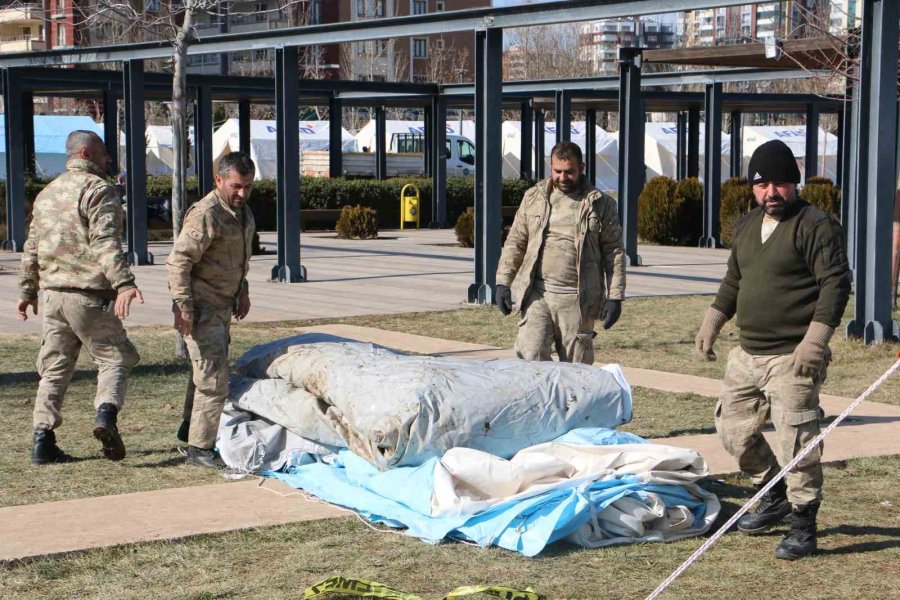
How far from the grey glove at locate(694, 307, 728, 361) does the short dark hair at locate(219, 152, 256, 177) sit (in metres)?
2.78

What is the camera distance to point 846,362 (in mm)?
11586

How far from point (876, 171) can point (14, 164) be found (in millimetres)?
16739

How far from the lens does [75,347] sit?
7.69 m

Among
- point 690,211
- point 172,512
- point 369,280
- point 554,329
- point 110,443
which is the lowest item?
point 369,280

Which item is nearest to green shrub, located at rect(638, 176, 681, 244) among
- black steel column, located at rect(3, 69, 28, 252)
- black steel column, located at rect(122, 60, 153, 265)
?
black steel column, located at rect(122, 60, 153, 265)

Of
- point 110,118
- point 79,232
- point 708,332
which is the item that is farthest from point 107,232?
point 110,118

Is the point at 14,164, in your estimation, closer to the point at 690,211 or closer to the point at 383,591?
the point at 690,211

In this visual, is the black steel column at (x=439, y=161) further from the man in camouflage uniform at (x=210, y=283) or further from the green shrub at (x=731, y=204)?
the man in camouflage uniform at (x=210, y=283)

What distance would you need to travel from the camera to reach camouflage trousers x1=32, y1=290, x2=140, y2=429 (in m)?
7.49

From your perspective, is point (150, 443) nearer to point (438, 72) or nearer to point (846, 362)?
point (846, 362)

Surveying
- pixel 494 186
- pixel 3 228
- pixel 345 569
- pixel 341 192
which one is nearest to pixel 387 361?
pixel 345 569

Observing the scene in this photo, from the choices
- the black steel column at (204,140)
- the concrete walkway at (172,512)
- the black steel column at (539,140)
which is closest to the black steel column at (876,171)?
the concrete walkway at (172,512)

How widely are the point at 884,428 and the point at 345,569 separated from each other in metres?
4.53

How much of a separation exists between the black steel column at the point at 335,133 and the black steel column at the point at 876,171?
2194 cm
